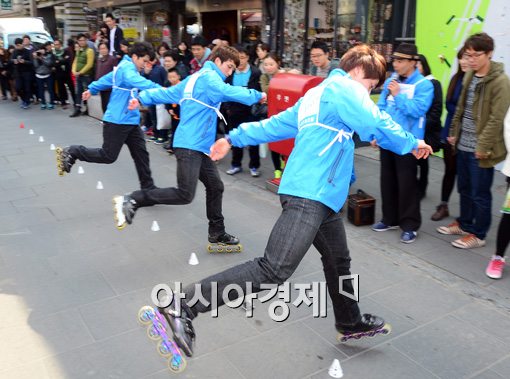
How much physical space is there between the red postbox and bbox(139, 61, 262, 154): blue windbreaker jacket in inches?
52.3

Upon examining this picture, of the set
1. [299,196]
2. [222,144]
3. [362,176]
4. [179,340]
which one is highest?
[222,144]

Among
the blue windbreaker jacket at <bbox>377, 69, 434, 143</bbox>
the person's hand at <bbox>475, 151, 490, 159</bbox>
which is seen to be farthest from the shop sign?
the person's hand at <bbox>475, 151, 490, 159</bbox>

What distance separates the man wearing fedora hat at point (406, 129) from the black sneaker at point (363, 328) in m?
Answer: 1.85

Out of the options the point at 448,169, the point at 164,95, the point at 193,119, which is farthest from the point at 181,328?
the point at 448,169

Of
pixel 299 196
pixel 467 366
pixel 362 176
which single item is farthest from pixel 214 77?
pixel 362 176

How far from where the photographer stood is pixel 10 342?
316cm

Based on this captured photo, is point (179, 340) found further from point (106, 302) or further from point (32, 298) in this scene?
point (32, 298)

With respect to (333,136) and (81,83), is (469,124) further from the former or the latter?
(81,83)

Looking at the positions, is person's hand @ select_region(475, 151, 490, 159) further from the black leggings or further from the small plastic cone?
the small plastic cone

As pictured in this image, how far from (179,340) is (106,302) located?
1332 mm

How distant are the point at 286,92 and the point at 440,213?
2.22m

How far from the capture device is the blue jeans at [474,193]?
174 inches

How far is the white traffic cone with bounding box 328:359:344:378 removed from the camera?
2.83 metres

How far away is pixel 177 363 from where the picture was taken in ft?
8.80
